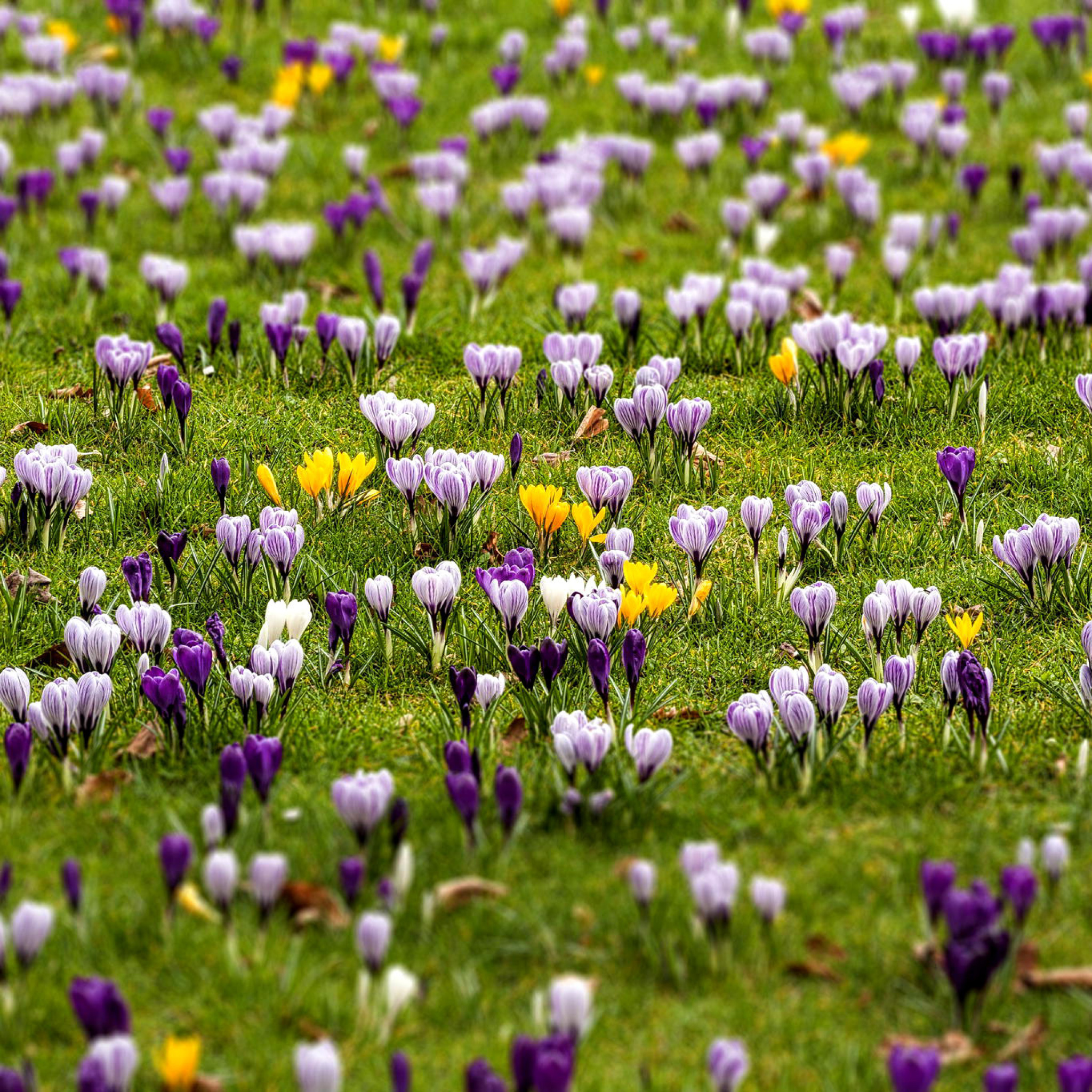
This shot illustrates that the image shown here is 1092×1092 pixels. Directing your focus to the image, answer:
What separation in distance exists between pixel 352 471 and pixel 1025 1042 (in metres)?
2.85

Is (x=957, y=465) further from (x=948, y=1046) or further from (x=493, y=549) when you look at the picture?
(x=948, y=1046)

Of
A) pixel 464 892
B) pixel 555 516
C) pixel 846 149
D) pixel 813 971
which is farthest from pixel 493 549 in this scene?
pixel 846 149

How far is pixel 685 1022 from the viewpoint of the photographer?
3.29 m

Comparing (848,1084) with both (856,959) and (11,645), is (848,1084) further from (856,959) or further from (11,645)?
(11,645)

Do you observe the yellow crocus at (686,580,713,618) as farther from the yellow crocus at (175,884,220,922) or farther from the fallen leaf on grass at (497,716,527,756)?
the yellow crocus at (175,884,220,922)

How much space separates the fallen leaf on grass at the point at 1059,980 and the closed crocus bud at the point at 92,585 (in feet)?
8.76

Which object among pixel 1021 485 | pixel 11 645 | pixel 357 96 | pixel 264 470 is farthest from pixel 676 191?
pixel 11 645

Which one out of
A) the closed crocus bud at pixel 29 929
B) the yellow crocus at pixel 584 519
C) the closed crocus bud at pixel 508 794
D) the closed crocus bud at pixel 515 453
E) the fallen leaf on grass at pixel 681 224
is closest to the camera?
the closed crocus bud at pixel 29 929

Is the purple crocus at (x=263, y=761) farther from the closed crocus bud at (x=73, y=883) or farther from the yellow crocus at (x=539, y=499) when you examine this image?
the yellow crocus at (x=539, y=499)

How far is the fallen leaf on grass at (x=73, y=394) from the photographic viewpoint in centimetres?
629

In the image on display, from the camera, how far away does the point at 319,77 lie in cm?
984

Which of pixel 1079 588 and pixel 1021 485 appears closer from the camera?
pixel 1079 588

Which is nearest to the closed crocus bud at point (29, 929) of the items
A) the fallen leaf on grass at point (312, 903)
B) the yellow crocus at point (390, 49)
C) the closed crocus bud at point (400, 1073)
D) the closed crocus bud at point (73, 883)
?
the closed crocus bud at point (73, 883)

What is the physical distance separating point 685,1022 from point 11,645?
2.41m
